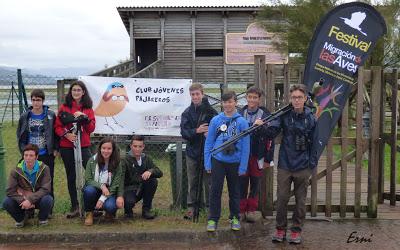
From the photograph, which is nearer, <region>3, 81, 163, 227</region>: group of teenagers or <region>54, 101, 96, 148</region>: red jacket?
<region>3, 81, 163, 227</region>: group of teenagers

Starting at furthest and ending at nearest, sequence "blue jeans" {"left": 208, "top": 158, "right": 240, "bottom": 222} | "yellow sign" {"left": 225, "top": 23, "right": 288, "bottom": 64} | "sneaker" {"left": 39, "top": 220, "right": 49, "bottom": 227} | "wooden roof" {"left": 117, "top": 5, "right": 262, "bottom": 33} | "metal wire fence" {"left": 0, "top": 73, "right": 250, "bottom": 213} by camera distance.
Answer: "yellow sign" {"left": 225, "top": 23, "right": 288, "bottom": 64}, "wooden roof" {"left": 117, "top": 5, "right": 262, "bottom": 33}, "metal wire fence" {"left": 0, "top": 73, "right": 250, "bottom": 213}, "sneaker" {"left": 39, "top": 220, "right": 49, "bottom": 227}, "blue jeans" {"left": 208, "top": 158, "right": 240, "bottom": 222}

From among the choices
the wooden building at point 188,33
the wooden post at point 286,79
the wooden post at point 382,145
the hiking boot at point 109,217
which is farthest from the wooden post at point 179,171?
the wooden building at point 188,33

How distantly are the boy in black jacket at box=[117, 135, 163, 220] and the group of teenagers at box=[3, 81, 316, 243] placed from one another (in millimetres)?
13

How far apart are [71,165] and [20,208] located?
0.82 meters

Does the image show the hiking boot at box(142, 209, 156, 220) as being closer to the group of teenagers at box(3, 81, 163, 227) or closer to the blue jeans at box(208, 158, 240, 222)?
the group of teenagers at box(3, 81, 163, 227)

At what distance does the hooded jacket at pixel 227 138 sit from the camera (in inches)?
209

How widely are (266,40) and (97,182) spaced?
60.6 feet

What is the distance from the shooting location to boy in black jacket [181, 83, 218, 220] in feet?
18.9

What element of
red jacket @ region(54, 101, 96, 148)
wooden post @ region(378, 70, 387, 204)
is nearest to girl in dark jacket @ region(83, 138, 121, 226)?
red jacket @ region(54, 101, 96, 148)

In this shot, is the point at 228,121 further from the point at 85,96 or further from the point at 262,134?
the point at 85,96

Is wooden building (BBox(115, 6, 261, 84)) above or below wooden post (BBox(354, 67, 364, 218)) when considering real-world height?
above

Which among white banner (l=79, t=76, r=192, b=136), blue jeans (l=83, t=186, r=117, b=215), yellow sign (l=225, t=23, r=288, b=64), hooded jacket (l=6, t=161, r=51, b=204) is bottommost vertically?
blue jeans (l=83, t=186, r=117, b=215)

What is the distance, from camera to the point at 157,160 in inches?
382

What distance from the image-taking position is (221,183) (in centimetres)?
539
